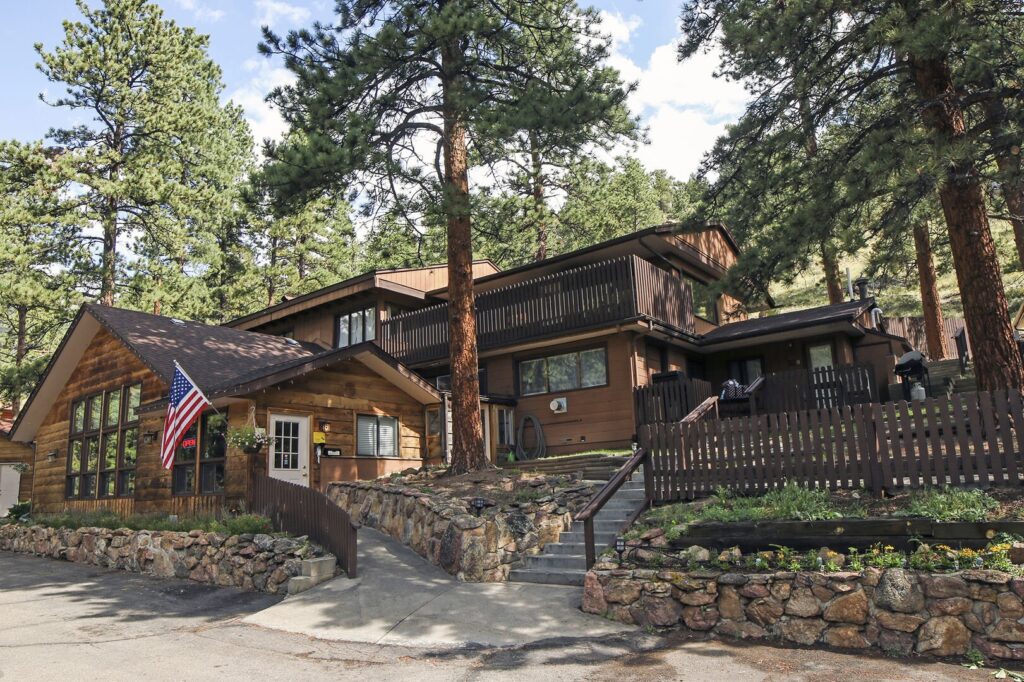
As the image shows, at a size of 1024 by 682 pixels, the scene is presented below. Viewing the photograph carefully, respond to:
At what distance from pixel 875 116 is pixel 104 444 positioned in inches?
769

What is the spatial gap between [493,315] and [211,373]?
25.4 feet

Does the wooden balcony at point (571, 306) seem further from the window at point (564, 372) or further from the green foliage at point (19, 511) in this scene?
the green foliage at point (19, 511)

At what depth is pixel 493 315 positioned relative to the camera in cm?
1947

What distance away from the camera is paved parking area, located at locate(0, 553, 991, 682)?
6305 mm

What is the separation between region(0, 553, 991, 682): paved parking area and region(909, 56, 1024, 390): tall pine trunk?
5427mm

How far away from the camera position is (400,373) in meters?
16.4

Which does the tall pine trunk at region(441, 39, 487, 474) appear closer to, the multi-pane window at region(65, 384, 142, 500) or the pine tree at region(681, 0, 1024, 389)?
the pine tree at region(681, 0, 1024, 389)

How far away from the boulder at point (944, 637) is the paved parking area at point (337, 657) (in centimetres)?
24

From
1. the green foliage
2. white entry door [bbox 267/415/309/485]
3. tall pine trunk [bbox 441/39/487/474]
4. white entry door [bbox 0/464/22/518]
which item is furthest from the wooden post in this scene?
white entry door [bbox 0/464/22/518]

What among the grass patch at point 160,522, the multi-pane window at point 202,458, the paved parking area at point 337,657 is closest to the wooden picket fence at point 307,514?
the grass patch at point 160,522

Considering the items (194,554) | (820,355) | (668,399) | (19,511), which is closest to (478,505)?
(194,554)

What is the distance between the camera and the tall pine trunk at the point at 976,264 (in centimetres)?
978

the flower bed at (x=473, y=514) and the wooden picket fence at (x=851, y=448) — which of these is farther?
the flower bed at (x=473, y=514)

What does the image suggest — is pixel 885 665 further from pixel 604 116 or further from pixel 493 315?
pixel 493 315
